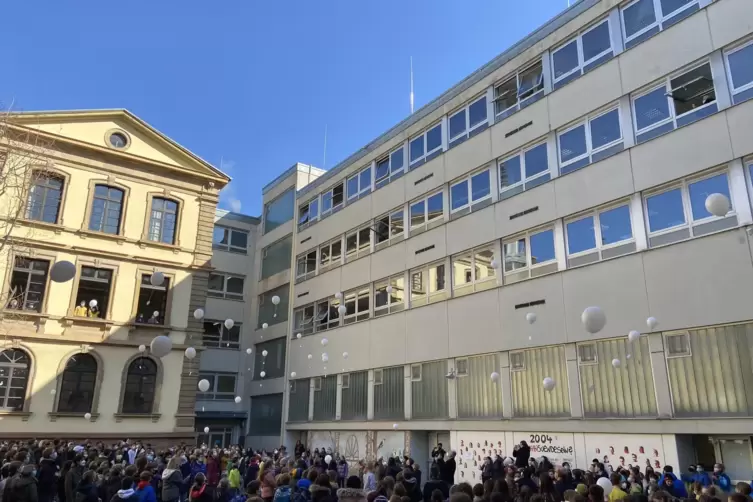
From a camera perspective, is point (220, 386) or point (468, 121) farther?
point (220, 386)

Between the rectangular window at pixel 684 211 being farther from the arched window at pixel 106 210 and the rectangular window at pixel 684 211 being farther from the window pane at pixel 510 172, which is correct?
the arched window at pixel 106 210

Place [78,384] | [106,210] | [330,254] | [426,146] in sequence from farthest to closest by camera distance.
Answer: [330,254] < [106,210] < [78,384] < [426,146]

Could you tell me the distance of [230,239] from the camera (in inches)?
1438

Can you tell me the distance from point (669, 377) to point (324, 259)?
19.0 m

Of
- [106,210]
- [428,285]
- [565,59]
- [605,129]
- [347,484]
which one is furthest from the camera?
[106,210]

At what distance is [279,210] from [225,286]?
19.5 feet

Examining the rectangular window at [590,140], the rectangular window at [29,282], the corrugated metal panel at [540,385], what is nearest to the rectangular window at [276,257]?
the rectangular window at [29,282]

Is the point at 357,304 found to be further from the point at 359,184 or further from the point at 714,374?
the point at 714,374

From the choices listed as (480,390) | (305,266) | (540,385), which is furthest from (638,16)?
(305,266)

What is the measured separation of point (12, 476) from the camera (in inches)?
348

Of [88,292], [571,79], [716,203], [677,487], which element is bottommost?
[677,487]

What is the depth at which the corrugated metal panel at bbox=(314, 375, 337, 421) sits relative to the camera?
2640 centimetres

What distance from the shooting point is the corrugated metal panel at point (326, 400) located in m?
26.4

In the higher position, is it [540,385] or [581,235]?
[581,235]
